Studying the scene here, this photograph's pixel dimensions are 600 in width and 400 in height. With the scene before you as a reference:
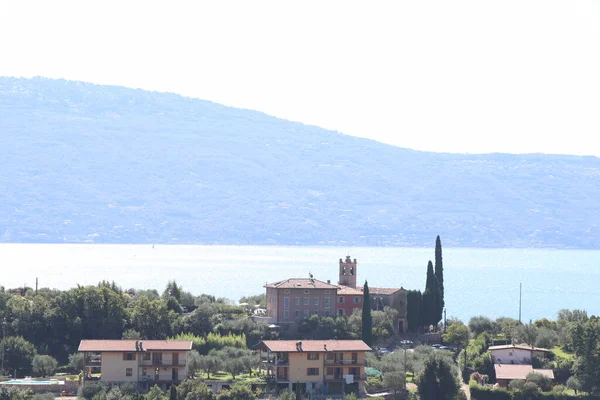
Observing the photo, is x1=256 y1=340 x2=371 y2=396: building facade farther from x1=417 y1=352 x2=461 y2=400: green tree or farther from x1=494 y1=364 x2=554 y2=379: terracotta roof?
x1=494 y1=364 x2=554 y2=379: terracotta roof

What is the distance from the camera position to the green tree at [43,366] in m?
57.3

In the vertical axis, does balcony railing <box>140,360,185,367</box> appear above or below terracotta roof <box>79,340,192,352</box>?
below

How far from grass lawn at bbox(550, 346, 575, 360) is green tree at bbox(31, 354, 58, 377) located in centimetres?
2660

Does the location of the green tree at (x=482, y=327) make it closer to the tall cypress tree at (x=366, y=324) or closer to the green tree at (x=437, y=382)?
the tall cypress tree at (x=366, y=324)

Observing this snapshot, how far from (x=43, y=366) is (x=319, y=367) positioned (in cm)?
1410

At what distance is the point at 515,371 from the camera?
56344 millimetres

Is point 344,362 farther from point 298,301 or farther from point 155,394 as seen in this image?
point 298,301

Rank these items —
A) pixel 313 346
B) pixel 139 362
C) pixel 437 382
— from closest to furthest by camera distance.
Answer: pixel 437 382 → pixel 139 362 → pixel 313 346

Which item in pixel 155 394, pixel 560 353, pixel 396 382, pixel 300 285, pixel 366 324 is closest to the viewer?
pixel 155 394

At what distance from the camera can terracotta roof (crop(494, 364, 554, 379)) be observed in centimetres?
5541

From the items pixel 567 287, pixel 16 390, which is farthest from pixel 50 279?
pixel 16 390

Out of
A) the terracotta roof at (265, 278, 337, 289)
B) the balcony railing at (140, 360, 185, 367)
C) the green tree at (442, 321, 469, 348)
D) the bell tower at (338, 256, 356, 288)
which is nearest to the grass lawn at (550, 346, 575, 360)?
the green tree at (442, 321, 469, 348)

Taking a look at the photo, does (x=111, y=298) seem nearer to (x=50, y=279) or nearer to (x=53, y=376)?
(x=53, y=376)

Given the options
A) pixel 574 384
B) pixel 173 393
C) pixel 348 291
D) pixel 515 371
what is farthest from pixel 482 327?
pixel 173 393
